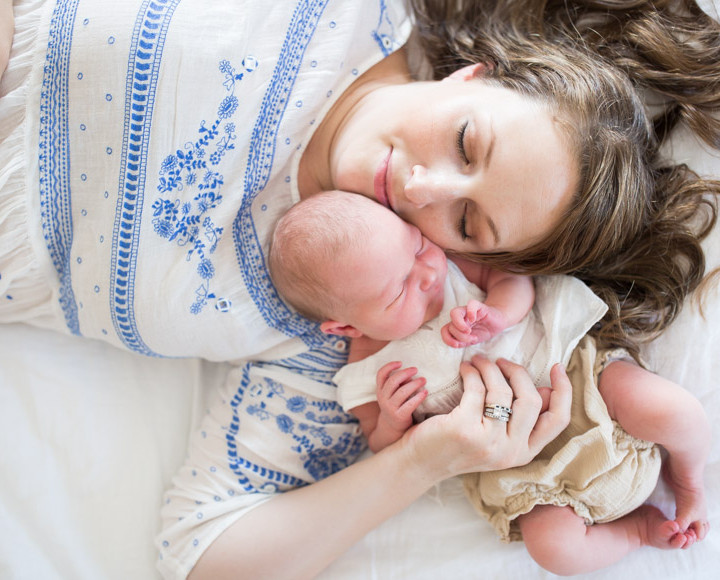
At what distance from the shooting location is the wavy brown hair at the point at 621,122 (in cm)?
130

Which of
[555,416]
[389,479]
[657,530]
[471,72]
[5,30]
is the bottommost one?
[657,530]

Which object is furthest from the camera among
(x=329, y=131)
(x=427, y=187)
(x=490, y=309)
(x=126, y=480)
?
(x=126, y=480)

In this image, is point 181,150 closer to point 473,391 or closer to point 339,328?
point 339,328

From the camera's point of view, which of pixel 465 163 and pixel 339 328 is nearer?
pixel 465 163

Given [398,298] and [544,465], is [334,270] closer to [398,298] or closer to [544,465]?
[398,298]

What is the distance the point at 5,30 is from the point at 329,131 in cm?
68

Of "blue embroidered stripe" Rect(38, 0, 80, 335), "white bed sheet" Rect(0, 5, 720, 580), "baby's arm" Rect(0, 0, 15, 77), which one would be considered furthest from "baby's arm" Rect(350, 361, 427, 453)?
"baby's arm" Rect(0, 0, 15, 77)

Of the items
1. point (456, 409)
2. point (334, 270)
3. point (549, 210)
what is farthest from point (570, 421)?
point (334, 270)

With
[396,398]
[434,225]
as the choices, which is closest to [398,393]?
[396,398]

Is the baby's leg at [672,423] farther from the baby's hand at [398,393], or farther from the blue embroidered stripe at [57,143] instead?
the blue embroidered stripe at [57,143]

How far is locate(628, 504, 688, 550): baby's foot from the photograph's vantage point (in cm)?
134

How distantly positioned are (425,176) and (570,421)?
627 millimetres

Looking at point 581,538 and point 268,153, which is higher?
point 268,153

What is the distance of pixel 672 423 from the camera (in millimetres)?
1266
